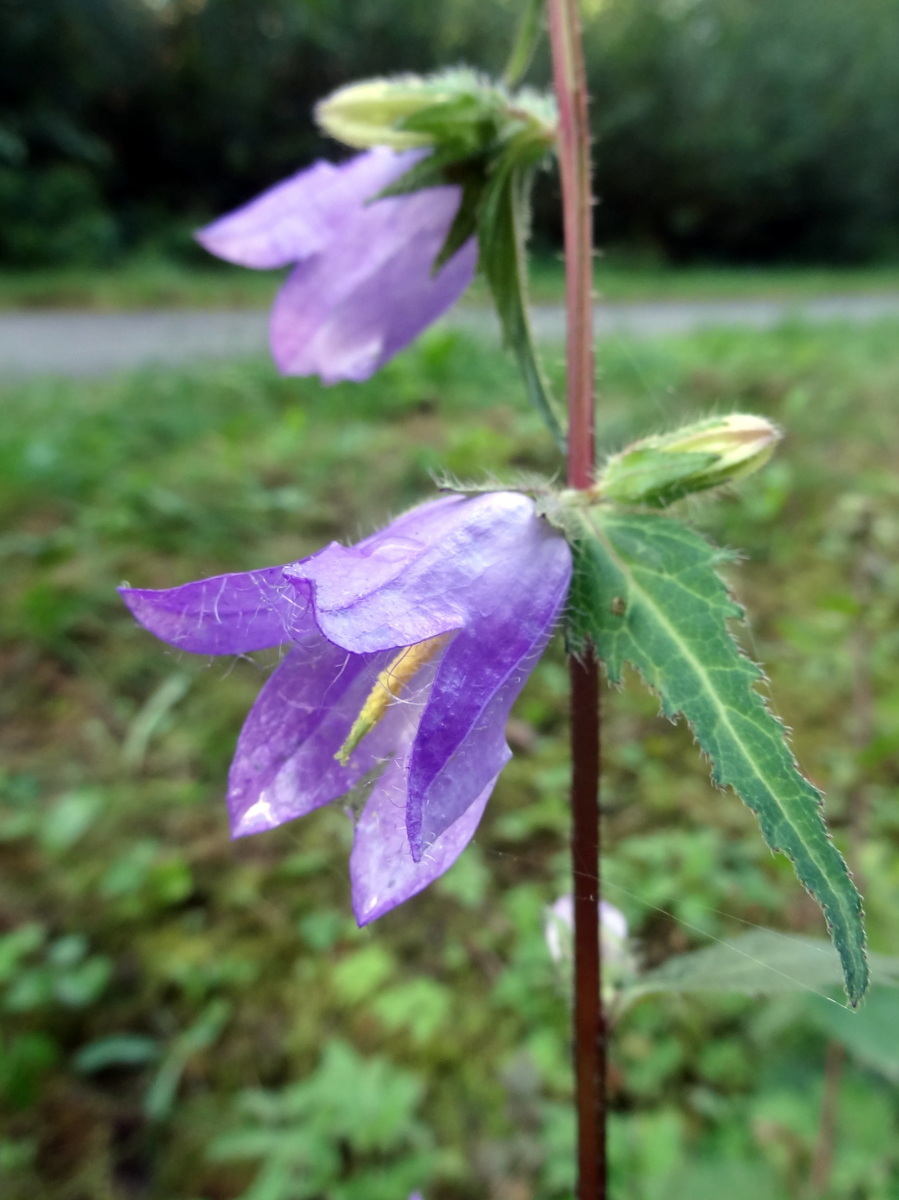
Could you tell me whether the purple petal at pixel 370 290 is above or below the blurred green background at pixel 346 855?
above

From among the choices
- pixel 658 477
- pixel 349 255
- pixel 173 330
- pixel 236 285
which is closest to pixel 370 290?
pixel 349 255

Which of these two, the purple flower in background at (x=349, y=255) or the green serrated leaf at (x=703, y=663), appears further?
the purple flower in background at (x=349, y=255)

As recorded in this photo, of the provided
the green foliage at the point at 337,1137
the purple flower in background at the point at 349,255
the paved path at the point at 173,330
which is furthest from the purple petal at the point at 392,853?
the paved path at the point at 173,330

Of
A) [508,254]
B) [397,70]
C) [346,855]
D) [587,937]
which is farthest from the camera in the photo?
[397,70]

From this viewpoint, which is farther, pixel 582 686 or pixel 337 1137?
pixel 337 1137

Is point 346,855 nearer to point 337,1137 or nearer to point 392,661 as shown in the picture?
point 337,1137

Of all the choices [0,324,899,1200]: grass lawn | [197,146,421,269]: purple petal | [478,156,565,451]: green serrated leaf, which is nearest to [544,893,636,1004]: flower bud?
[0,324,899,1200]: grass lawn

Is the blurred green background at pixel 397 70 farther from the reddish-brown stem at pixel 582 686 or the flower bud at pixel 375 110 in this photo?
the reddish-brown stem at pixel 582 686
